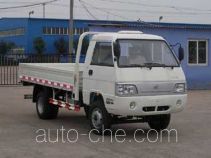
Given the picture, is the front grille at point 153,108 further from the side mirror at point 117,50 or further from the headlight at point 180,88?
the side mirror at point 117,50

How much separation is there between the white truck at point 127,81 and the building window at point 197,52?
1359 centimetres

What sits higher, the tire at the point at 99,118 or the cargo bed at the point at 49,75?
the cargo bed at the point at 49,75

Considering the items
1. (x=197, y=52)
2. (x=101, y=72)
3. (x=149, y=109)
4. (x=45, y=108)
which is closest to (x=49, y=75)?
(x=45, y=108)

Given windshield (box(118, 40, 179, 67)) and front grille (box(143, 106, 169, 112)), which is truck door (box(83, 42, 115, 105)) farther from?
front grille (box(143, 106, 169, 112))

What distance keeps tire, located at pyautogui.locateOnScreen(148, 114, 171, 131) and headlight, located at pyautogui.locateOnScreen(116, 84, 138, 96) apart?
1.19m

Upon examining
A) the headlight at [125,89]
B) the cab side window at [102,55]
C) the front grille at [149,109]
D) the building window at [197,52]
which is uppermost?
the building window at [197,52]

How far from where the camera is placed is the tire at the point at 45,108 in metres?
13.4

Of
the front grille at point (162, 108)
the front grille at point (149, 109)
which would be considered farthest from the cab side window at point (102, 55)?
the front grille at point (162, 108)

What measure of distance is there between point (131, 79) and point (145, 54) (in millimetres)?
908

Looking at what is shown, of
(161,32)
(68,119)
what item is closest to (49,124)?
(68,119)

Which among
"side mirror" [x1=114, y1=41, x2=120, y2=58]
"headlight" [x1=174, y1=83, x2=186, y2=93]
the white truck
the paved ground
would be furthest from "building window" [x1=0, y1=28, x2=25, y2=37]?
"side mirror" [x1=114, y1=41, x2=120, y2=58]

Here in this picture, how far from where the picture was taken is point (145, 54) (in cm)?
1105

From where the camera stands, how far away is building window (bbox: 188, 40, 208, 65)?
25.0 meters

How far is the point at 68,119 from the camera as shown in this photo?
45.0ft
